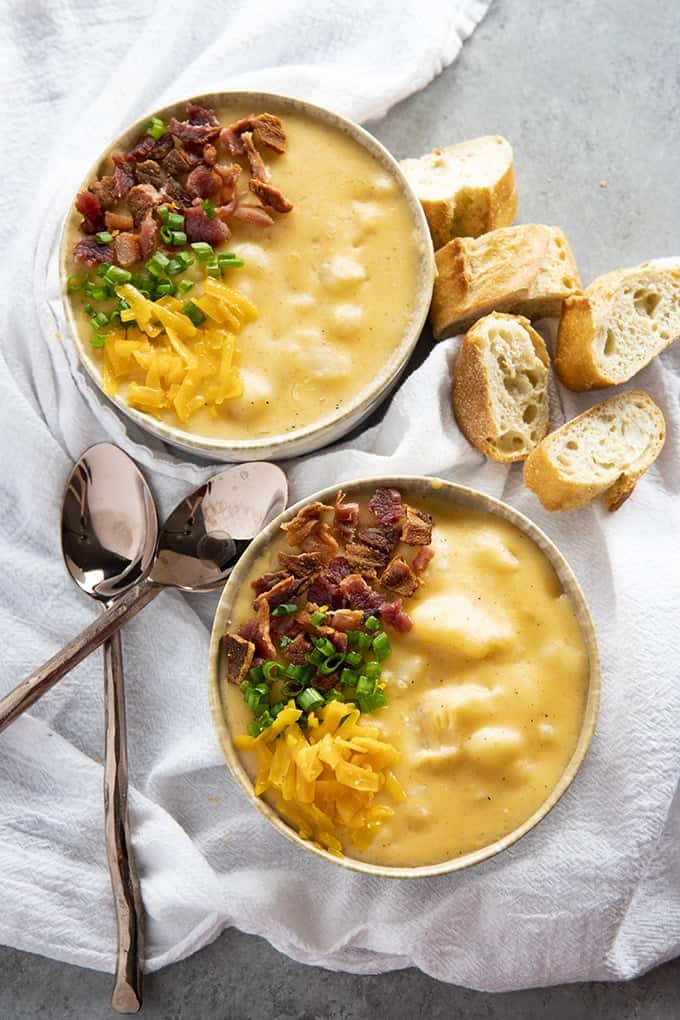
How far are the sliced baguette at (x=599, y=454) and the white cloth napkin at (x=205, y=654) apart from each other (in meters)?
0.08

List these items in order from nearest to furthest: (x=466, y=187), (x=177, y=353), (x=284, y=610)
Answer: (x=284, y=610)
(x=177, y=353)
(x=466, y=187)

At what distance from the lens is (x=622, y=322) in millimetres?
2832

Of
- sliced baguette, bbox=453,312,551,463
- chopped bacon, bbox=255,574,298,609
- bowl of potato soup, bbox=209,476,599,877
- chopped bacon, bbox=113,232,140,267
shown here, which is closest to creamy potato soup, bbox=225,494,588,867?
bowl of potato soup, bbox=209,476,599,877

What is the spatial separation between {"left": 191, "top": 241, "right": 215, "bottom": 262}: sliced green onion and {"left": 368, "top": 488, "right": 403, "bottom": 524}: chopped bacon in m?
0.65

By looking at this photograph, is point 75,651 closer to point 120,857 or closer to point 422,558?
point 120,857

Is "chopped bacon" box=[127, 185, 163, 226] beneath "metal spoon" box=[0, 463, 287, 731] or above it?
above

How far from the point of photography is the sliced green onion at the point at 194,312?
8.75 feet

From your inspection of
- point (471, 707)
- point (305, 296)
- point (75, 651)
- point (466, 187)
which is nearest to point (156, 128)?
point (305, 296)

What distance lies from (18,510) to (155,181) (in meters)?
0.87

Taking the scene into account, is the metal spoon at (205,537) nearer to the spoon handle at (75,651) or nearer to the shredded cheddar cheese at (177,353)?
the spoon handle at (75,651)

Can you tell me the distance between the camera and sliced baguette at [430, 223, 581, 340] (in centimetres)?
279

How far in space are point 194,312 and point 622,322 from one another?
3.29 ft

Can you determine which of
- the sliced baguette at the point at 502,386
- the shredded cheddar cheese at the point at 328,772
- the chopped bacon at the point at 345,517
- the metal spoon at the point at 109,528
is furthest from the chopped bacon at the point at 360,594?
the metal spoon at the point at 109,528

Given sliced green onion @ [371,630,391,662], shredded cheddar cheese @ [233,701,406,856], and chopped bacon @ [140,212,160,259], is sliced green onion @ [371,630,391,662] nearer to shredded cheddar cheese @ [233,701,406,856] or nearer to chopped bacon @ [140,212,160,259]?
shredded cheddar cheese @ [233,701,406,856]
